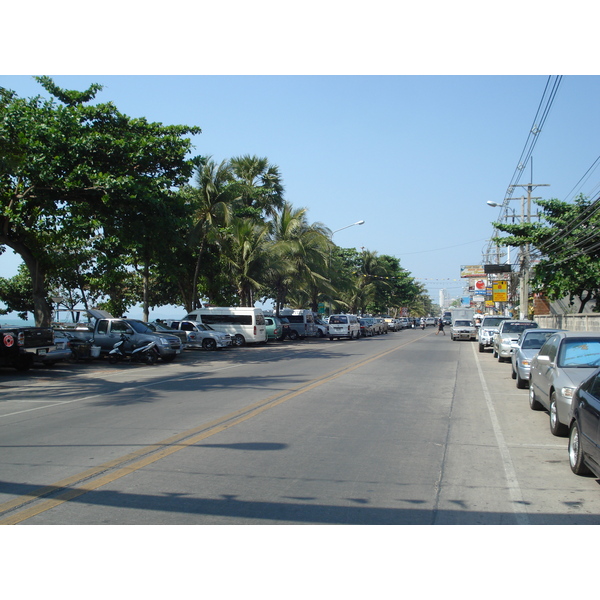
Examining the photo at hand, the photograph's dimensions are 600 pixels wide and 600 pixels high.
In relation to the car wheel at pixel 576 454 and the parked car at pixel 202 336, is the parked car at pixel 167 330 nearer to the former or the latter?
the parked car at pixel 202 336

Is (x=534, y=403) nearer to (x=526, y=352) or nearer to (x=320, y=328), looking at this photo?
(x=526, y=352)

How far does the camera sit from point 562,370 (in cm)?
945

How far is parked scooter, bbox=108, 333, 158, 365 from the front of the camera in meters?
21.7

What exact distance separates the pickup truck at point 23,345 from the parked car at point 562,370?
14671 millimetres

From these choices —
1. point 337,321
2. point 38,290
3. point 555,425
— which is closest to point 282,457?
point 555,425

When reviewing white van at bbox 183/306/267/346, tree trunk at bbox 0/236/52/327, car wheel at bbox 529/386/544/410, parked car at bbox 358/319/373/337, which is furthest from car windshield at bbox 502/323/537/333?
parked car at bbox 358/319/373/337

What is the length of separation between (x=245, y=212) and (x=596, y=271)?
66.9 feet

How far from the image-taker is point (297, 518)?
5258 mm

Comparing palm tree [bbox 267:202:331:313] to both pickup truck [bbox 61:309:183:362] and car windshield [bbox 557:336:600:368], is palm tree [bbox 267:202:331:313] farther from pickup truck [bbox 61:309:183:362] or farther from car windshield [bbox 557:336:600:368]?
car windshield [bbox 557:336:600:368]

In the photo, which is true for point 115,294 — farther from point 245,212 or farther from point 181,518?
point 181,518

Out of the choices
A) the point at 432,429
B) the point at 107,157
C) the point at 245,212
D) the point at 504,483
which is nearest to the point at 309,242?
the point at 245,212

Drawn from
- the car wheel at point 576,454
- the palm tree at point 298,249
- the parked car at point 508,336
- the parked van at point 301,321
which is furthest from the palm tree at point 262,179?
the car wheel at point 576,454

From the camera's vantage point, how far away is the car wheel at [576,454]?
679 centimetres

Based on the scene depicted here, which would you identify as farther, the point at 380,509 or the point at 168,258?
the point at 168,258
